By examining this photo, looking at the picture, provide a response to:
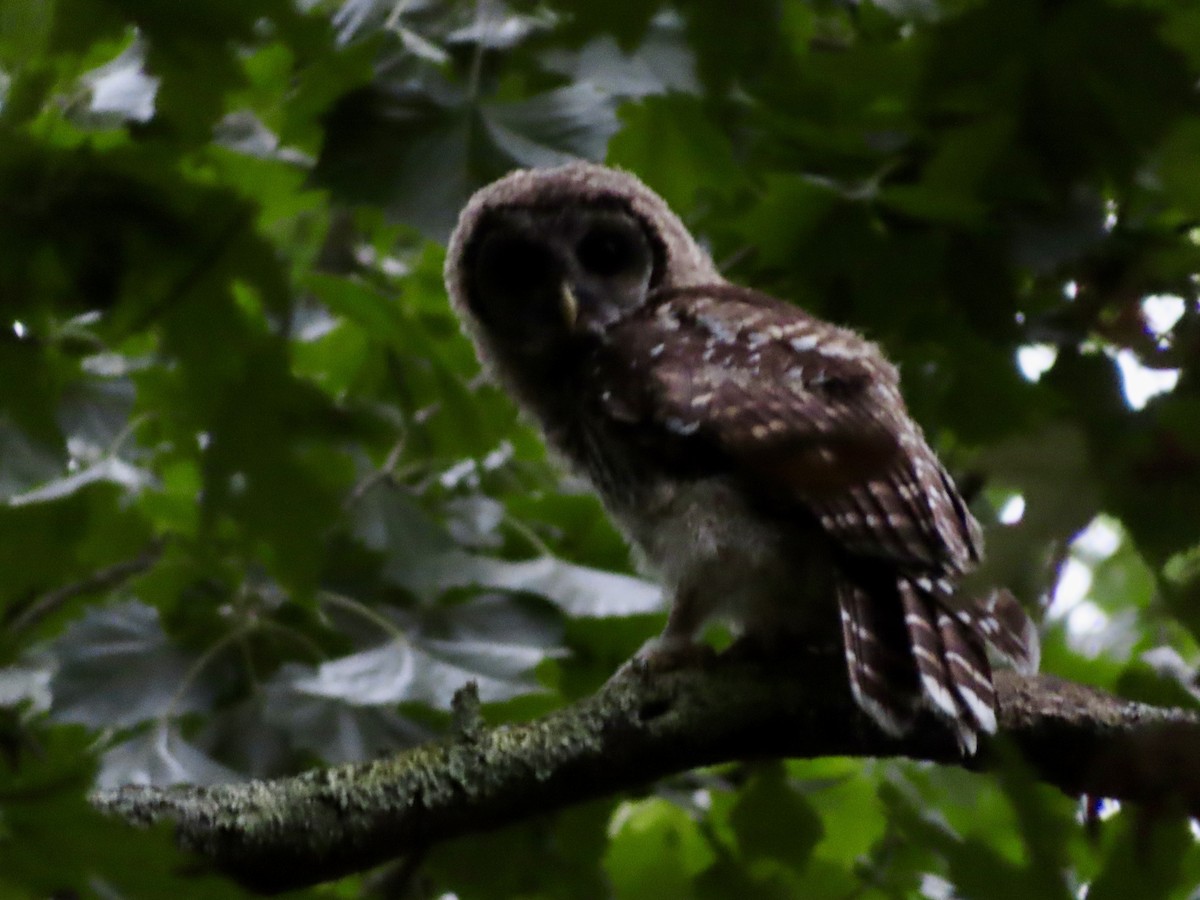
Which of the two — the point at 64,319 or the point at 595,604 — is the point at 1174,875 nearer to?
the point at 64,319

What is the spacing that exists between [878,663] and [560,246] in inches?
59.6

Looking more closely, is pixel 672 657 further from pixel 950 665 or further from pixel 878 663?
pixel 950 665

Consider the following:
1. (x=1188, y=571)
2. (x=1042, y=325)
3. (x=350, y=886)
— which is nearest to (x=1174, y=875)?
(x=1188, y=571)

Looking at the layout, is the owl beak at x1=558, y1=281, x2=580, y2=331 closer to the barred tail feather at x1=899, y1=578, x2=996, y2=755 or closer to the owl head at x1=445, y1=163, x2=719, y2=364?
the owl head at x1=445, y1=163, x2=719, y2=364

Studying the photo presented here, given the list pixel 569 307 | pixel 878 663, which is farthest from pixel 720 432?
pixel 569 307

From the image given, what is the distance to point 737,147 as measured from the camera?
2459 mm

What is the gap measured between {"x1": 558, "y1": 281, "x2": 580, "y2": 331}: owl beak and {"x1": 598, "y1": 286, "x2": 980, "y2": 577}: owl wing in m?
0.12

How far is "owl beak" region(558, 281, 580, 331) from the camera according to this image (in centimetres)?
334

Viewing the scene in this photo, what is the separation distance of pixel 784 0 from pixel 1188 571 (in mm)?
597

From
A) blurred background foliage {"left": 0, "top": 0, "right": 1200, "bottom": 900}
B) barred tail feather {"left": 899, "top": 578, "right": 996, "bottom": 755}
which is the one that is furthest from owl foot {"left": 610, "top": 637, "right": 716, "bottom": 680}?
barred tail feather {"left": 899, "top": 578, "right": 996, "bottom": 755}

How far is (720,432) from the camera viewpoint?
2.76 meters

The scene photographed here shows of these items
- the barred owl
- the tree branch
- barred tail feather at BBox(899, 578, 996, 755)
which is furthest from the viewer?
the barred owl

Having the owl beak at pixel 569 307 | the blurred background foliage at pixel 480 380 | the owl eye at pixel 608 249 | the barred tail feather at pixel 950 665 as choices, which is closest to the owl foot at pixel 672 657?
the blurred background foliage at pixel 480 380

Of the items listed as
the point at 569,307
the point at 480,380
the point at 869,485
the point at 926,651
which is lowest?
the point at 480,380
